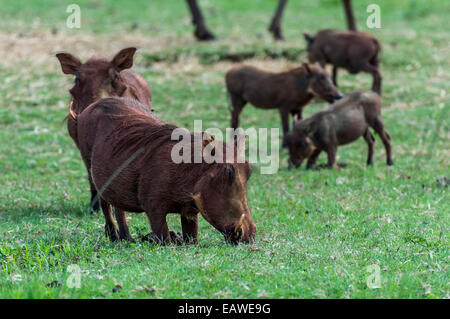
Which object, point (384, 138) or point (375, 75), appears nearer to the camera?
point (384, 138)

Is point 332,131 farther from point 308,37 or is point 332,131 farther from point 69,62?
point 308,37

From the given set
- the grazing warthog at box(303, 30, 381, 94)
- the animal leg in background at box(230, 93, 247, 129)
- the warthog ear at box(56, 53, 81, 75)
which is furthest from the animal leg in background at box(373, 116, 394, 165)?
the warthog ear at box(56, 53, 81, 75)

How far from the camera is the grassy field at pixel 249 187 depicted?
468cm

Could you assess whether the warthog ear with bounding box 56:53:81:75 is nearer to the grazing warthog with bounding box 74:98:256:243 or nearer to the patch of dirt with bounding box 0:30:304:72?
the grazing warthog with bounding box 74:98:256:243

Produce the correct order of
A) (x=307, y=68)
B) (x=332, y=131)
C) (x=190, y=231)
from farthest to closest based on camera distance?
(x=307, y=68), (x=332, y=131), (x=190, y=231)

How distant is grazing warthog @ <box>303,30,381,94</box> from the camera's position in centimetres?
1487

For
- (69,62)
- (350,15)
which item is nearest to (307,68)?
(69,62)

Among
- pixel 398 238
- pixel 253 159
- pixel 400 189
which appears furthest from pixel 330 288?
pixel 253 159

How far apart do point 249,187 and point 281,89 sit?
3758 mm

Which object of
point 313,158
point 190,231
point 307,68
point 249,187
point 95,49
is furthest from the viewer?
point 95,49

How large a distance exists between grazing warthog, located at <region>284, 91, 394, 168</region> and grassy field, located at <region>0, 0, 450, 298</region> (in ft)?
1.33

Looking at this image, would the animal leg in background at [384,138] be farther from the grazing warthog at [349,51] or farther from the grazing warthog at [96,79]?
the grazing warthog at [96,79]

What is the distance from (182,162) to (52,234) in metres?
1.83

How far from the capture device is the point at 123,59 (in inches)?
290
